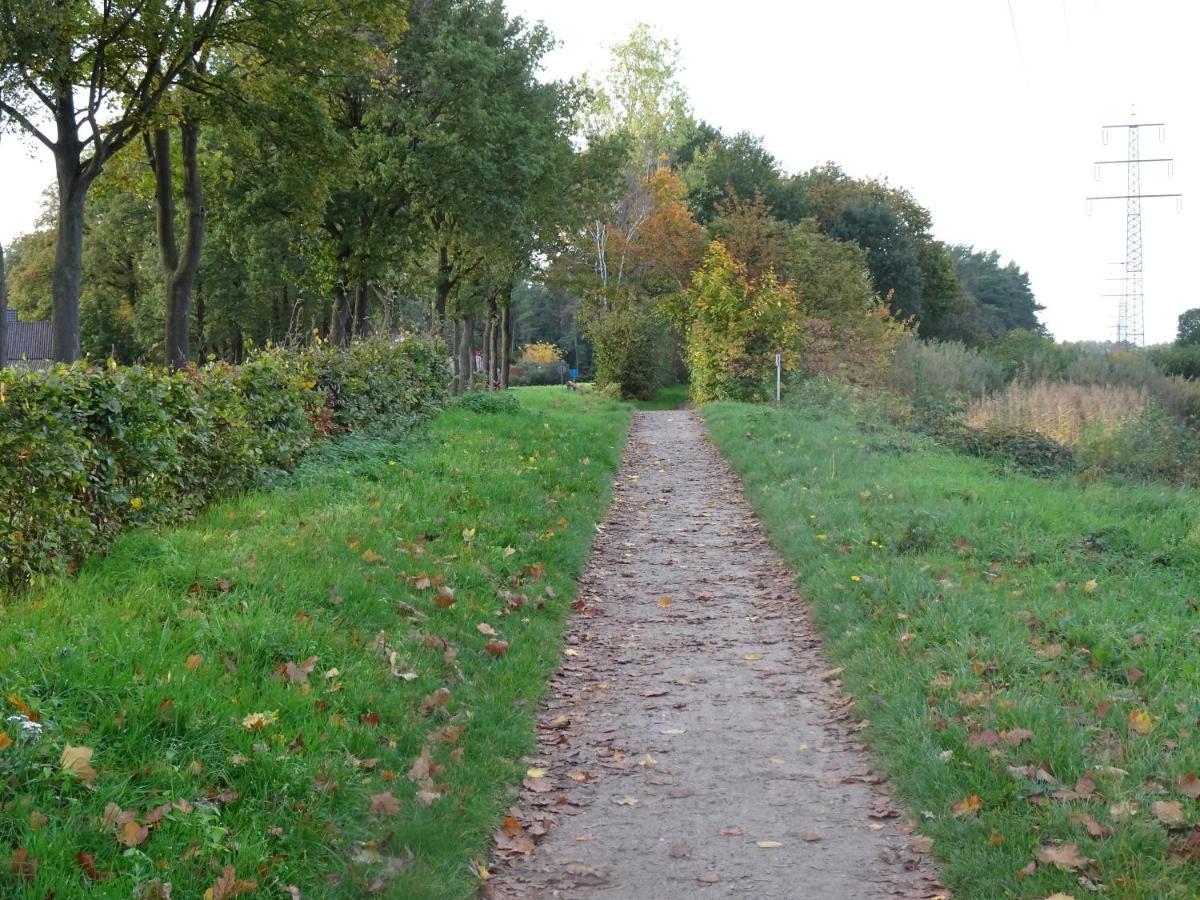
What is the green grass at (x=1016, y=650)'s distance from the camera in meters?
4.47

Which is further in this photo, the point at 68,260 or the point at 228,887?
the point at 68,260

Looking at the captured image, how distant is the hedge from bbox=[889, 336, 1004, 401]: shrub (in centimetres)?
1679

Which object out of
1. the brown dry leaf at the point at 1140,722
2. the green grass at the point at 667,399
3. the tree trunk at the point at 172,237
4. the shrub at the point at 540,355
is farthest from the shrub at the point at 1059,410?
the shrub at the point at 540,355

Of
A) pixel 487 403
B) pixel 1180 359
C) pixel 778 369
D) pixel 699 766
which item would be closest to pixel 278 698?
pixel 699 766

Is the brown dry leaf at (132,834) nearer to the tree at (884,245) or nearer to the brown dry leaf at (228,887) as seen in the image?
the brown dry leaf at (228,887)

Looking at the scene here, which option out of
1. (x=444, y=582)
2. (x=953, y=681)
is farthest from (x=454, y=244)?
(x=953, y=681)

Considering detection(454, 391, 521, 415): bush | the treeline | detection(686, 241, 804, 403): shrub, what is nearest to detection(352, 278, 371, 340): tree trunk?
the treeline

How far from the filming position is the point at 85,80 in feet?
56.3

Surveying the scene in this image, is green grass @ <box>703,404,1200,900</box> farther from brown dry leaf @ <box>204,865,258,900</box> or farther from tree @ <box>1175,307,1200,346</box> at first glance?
tree @ <box>1175,307,1200,346</box>

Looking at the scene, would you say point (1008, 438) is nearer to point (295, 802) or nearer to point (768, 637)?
point (768, 637)

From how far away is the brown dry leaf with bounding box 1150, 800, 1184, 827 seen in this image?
445 cm

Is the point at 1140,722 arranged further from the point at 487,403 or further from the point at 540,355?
the point at 540,355

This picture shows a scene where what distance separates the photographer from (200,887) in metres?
3.77

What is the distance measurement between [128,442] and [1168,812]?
281 inches
